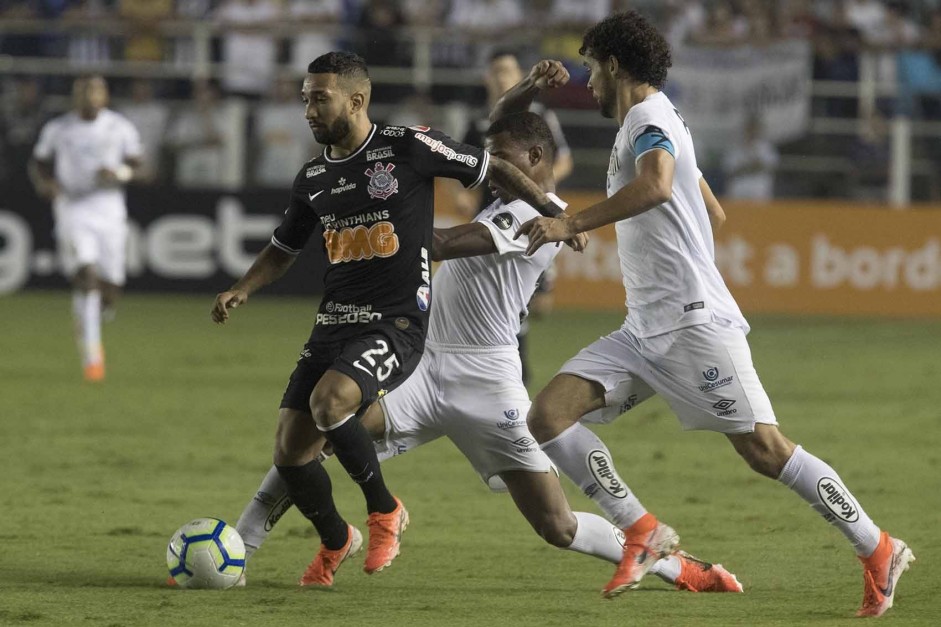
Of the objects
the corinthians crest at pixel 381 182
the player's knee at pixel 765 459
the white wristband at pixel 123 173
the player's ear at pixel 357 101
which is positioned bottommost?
the white wristband at pixel 123 173

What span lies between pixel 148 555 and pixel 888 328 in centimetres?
1305

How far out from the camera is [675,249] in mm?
6195

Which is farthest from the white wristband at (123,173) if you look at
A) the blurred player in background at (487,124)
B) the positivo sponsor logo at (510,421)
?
the positivo sponsor logo at (510,421)

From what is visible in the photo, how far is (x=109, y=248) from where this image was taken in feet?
48.1

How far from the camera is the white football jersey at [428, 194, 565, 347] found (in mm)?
6605

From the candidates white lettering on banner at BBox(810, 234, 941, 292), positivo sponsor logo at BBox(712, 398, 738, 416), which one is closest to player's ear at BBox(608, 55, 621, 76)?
positivo sponsor logo at BBox(712, 398, 738, 416)

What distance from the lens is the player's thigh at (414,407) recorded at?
21.5 feet

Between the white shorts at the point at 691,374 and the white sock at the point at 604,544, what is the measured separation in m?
0.44

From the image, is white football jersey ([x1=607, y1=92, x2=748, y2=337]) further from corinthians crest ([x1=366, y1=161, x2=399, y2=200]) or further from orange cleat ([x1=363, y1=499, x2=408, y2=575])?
orange cleat ([x1=363, y1=499, x2=408, y2=575])

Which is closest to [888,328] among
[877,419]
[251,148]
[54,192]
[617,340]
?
[877,419]

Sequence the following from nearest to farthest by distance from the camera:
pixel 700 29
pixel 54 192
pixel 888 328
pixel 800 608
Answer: pixel 800 608
pixel 54 192
pixel 888 328
pixel 700 29

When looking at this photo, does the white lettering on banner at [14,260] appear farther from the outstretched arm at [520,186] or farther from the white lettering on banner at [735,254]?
the outstretched arm at [520,186]

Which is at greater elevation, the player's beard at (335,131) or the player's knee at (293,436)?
the player's beard at (335,131)

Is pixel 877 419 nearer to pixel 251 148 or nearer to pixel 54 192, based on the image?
pixel 54 192
